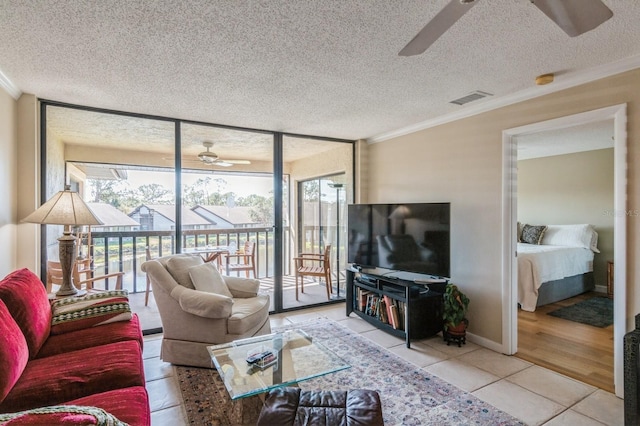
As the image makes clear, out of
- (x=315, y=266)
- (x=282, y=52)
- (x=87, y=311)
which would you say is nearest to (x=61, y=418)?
(x=87, y=311)

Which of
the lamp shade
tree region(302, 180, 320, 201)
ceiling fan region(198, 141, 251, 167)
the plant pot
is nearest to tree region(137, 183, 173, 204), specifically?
ceiling fan region(198, 141, 251, 167)

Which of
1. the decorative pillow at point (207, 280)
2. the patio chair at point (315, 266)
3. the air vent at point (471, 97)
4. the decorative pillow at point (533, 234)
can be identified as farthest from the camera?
the decorative pillow at point (533, 234)

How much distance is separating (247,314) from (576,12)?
280cm

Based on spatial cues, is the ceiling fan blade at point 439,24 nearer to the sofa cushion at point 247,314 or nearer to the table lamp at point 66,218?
the sofa cushion at point 247,314

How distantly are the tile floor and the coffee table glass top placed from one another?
1.55ft

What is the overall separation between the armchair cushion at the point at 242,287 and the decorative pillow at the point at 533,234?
4.72 meters

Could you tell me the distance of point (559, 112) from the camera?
271 cm

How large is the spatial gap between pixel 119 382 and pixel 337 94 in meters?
2.59

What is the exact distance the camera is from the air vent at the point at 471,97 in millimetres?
2939

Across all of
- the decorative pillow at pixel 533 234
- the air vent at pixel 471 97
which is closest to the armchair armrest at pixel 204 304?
the air vent at pixel 471 97

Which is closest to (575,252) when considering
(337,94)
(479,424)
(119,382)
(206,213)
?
(479,424)

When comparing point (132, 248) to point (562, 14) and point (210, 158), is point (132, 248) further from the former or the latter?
point (562, 14)

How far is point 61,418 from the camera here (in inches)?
34.0

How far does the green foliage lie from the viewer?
3180 mm
